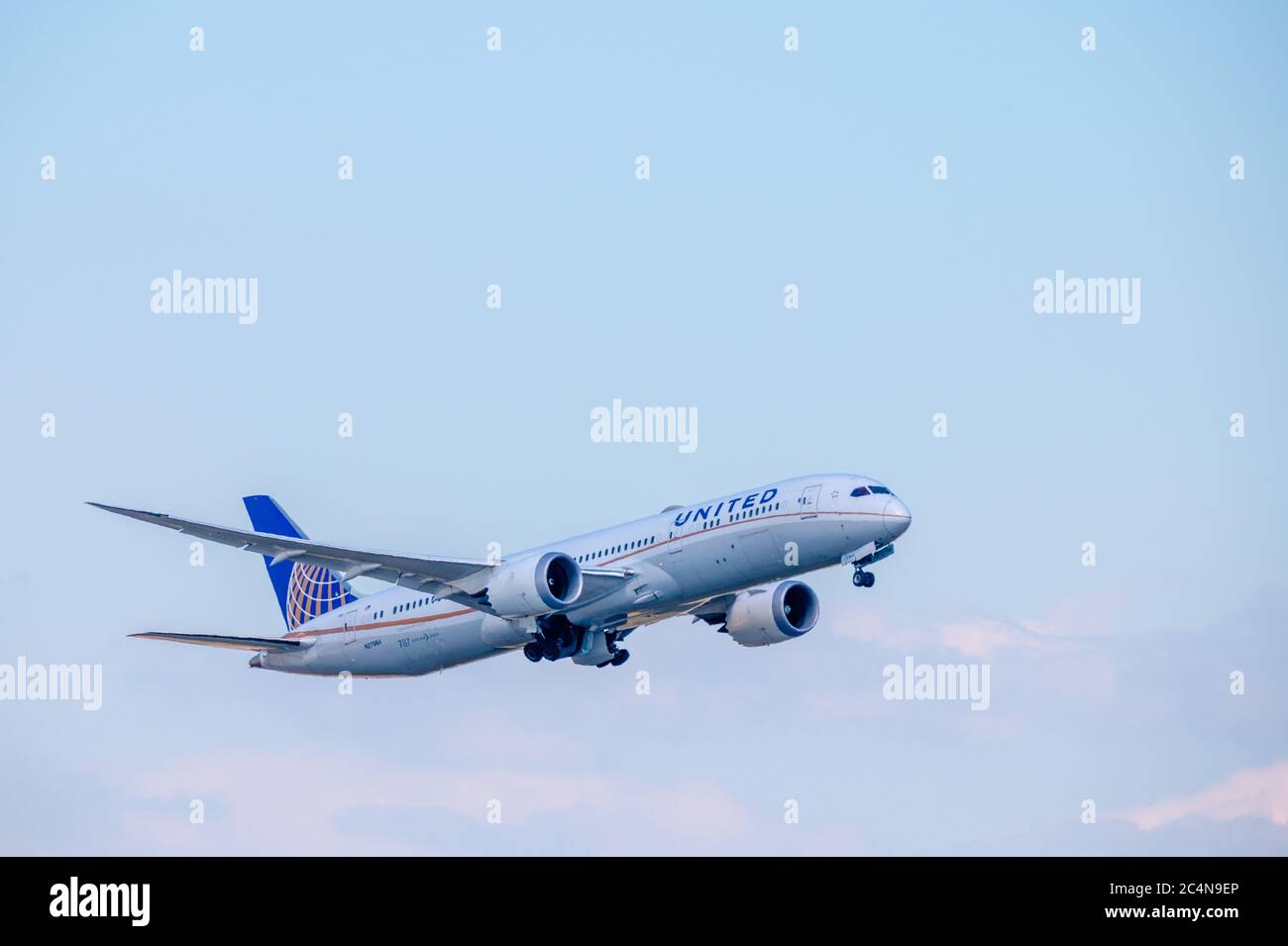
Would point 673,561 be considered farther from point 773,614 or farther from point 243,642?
point 243,642

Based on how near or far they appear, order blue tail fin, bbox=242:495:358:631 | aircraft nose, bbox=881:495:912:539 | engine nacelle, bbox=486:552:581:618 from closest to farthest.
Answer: aircraft nose, bbox=881:495:912:539 → engine nacelle, bbox=486:552:581:618 → blue tail fin, bbox=242:495:358:631

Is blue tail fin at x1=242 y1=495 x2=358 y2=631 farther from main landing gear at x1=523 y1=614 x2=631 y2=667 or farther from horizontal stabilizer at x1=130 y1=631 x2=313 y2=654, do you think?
A: main landing gear at x1=523 y1=614 x2=631 y2=667

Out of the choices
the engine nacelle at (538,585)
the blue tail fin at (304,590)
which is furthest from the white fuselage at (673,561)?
the blue tail fin at (304,590)

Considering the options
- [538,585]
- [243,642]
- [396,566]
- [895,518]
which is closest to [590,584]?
[538,585]

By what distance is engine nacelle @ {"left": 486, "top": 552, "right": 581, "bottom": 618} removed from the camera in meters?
63.8

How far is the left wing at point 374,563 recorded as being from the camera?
6297 cm

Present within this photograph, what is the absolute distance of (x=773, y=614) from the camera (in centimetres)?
6981

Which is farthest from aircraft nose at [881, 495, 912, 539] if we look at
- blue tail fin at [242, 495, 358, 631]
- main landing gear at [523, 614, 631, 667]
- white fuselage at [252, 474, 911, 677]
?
blue tail fin at [242, 495, 358, 631]

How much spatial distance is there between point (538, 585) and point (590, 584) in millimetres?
1874

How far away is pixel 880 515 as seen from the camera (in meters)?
60.1

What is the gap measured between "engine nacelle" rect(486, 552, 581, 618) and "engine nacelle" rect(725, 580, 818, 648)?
7976 mm
